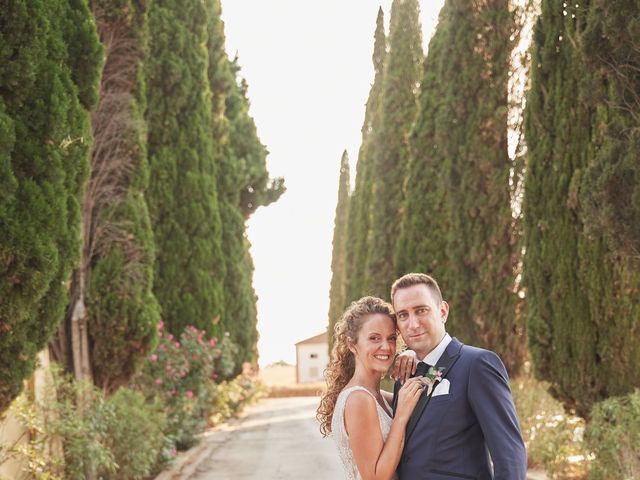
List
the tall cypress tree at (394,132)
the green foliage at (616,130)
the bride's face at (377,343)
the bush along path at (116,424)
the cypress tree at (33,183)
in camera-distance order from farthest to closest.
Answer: the tall cypress tree at (394,132)
the bush along path at (116,424)
the green foliage at (616,130)
the cypress tree at (33,183)
the bride's face at (377,343)

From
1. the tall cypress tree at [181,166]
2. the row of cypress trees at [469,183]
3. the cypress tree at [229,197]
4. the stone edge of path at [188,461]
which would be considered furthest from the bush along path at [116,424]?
the row of cypress trees at [469,183]

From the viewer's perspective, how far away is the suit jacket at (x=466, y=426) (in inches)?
127

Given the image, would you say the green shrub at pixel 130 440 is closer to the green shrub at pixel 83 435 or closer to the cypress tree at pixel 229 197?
the green shrub at pixel 83 435

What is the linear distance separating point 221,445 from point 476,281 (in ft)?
19.8

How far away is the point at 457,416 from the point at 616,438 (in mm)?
5979

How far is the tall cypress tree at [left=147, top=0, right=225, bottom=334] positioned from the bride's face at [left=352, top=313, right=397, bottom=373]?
15125 millimetres

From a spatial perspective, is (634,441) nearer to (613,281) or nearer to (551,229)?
(613,281)

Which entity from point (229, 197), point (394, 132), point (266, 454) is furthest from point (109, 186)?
point (394, 132)

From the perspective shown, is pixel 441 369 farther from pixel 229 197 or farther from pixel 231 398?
pixel 231 398

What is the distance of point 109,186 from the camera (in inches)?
485

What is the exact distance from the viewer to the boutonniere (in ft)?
11.3

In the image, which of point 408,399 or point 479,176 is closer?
point 408,399

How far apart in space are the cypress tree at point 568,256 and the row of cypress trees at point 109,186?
16.9ft

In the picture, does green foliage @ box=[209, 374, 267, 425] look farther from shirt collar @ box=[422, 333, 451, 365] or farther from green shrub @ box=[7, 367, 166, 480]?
shirt collar @ box=[422, 333, 451, 365]
